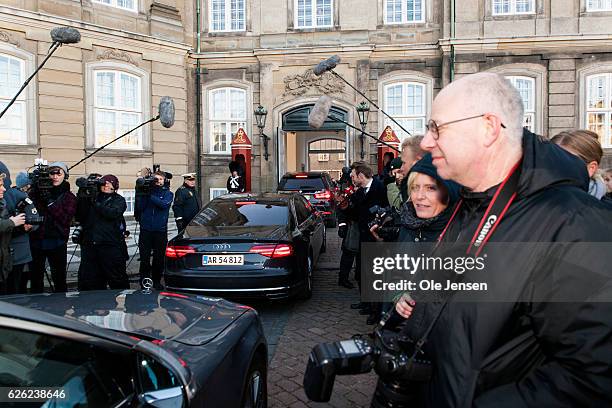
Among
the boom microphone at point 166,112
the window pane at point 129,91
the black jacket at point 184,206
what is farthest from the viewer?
the window pane at point 129,91

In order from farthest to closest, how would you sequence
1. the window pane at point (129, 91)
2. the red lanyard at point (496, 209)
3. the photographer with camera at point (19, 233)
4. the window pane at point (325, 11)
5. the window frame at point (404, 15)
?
1. the window pane at point (325, 11)
2. the window frame at point (404, 15)
3. the window pane at point (129, 91)
4. the photographer with camera at point (19, 233)
5. the red lanyard at point (496, 209)

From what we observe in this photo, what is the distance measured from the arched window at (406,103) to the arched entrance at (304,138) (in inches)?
71.4

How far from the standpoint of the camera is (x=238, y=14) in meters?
18.7

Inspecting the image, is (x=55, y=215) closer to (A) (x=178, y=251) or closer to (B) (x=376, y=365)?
(A) (x=178, y=251)

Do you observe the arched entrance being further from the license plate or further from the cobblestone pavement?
the license plate

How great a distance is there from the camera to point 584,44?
16516mm

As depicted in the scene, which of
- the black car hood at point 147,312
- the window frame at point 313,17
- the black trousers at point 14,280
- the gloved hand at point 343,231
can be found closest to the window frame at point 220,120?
the window frame at point 313,17

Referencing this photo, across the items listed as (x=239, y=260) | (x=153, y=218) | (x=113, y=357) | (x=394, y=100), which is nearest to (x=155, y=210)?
(x=153, y=218)

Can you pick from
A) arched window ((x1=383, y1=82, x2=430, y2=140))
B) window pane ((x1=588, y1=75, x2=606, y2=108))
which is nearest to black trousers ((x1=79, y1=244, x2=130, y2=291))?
arched window ((x1=383, y1=82, x2=430, y2=140))

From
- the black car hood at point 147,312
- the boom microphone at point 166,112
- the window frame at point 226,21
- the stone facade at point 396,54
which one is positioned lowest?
the black car hood at point 147,312

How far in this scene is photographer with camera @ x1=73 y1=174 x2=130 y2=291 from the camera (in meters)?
5.88

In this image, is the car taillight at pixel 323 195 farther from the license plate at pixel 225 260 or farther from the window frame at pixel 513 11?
the window frame at pixel 513 11

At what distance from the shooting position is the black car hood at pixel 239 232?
5805mm

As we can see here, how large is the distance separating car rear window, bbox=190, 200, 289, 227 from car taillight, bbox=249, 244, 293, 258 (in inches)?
21.8
